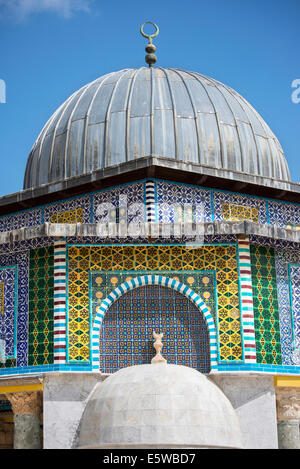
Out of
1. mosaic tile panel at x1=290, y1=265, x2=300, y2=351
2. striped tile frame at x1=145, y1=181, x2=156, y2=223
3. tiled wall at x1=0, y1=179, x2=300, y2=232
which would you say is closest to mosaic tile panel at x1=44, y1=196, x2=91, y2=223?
tiled wall at x1=0, y1=179, x2=300, y2=232

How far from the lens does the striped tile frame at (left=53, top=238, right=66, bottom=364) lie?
14281 millimetres

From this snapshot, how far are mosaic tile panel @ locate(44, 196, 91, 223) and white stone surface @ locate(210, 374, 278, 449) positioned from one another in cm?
449

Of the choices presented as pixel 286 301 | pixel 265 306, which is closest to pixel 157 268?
pixel 265 306

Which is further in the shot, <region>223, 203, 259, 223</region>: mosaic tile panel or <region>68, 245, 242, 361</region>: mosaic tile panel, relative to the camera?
<region>223, 203, 259, 223</region>: mosaic tile panel

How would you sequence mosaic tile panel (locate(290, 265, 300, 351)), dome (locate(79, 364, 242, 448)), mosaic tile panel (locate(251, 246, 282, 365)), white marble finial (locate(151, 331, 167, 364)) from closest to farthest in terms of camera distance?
dome (locate(79, 364, 242, 448))
white marble finial (locate(151, 331, 167, 364))
mosaic tile panel (locate(251, 246, 282, 365))
mosaic tile panel (locate(290, 265, 300, 351))

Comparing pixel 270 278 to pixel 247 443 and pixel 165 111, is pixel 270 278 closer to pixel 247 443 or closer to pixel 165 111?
pixel 247 443

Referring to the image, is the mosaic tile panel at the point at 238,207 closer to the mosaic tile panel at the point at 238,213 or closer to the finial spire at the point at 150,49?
the mosaic tile panel at the point at 238,213

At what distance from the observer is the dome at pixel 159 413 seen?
12.9 metres

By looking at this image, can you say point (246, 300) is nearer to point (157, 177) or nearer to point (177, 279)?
point (177, 279)

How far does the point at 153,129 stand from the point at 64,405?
6354mm

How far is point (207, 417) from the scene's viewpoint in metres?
13.2

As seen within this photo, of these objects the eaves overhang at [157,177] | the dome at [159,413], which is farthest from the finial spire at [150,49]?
the dome at [159,413]

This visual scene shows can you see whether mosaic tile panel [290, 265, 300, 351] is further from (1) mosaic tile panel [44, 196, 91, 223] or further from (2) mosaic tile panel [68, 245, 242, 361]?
(1) mosaic tile panel [44, 196, 91, 223]
